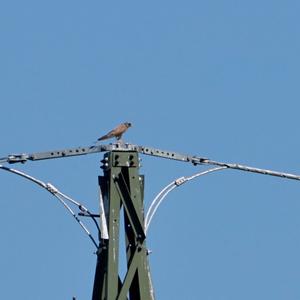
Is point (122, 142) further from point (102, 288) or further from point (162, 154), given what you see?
point (102, 288)

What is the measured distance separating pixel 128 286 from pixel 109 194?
1925 millimetres

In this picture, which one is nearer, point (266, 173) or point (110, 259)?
point (110, 259)

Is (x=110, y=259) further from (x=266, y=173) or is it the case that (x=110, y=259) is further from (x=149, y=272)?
(x=266, y=173)

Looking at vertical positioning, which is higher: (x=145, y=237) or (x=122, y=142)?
(x=122, y=142)

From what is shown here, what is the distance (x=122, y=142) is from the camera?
30.3 m

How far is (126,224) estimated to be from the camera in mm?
30125

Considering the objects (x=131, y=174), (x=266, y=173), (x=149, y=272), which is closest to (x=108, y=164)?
(x=131, y=174)

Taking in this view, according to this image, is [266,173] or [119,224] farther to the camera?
[266,173]

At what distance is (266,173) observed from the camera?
33.6 metres

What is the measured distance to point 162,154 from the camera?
31016 mm

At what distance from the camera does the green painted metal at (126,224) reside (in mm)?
29547

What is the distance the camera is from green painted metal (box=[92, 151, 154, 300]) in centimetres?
2955

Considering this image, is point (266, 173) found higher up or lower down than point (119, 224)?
higher up

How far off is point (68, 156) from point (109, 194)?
120cm
